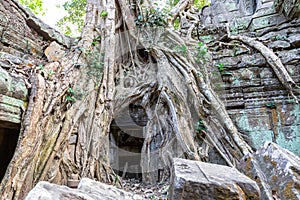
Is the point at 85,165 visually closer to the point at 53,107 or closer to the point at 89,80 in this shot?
the point at 53,107

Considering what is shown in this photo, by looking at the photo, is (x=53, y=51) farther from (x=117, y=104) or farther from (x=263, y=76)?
(x=263, y=76)

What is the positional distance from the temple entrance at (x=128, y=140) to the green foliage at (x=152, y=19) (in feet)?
4.86

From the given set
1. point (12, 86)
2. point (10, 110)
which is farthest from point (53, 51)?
point (10, 110)

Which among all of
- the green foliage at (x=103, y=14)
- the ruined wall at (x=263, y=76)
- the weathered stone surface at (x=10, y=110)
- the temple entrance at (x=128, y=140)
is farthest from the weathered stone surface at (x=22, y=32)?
the ruined wall at (x=263, y=76)

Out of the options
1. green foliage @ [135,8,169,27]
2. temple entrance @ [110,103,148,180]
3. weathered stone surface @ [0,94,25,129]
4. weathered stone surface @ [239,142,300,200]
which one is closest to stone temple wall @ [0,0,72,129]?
weathered stone surface @ [0,94,25,129]

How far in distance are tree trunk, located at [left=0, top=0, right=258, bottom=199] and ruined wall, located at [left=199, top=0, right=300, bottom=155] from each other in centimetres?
28

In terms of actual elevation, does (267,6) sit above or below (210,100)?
above

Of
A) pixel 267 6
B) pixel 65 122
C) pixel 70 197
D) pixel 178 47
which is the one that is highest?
pixel 267 6

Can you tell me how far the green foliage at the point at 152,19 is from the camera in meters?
3.87

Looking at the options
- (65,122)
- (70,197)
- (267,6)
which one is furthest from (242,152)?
(267,6)

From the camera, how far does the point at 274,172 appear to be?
94cm

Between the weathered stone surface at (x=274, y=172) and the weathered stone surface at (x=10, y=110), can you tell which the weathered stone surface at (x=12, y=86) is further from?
the weathered stone surface at (x=274, y=172)

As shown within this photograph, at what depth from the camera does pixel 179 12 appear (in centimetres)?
441

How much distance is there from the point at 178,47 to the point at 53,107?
83.3 inches
